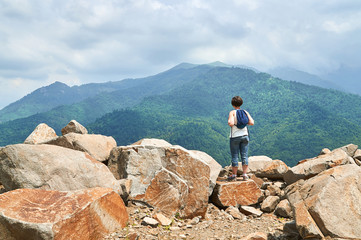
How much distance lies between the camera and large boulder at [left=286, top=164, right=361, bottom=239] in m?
4.71

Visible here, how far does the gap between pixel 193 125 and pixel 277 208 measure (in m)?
98.0

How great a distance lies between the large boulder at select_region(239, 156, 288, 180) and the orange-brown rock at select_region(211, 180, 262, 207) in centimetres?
192

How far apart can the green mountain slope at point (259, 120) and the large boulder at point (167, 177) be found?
7373 cm

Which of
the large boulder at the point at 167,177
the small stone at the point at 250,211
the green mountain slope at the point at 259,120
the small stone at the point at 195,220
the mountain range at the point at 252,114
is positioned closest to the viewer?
the small stone at the point at 195,220

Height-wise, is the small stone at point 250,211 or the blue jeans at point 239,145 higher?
the blue jeans at point 239,145

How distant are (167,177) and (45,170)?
2.87m

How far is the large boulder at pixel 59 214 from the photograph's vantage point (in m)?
4.68

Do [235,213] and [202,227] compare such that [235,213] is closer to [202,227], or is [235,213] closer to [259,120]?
[202,227]

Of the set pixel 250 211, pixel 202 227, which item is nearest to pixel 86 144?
pixel 202 227

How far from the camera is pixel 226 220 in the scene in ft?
23.2

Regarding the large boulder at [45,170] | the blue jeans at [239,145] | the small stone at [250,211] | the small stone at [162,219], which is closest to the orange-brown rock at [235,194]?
the small stone at [250,211]

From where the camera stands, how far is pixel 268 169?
10195mm

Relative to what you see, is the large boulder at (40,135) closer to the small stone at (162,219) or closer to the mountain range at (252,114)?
the small stone at (162,219)

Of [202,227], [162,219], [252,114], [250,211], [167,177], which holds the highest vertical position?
[167,177]
